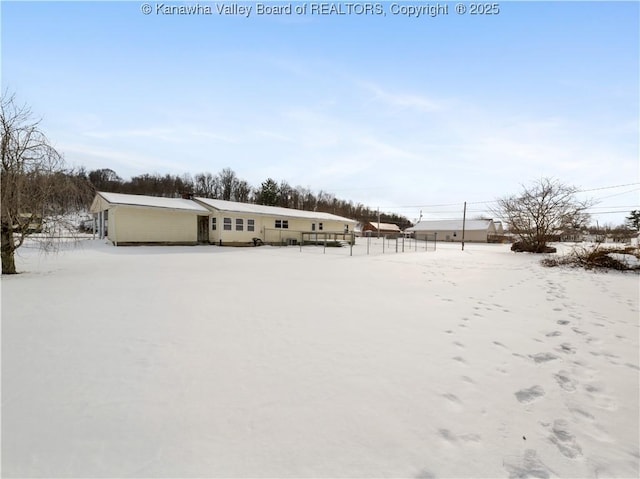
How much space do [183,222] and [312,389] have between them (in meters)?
20.4

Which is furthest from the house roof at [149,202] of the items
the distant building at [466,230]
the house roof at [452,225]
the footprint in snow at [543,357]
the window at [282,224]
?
the house roof at [452,225]

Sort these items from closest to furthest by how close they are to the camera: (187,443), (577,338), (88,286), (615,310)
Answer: (187,443) → (577,338) → (615,310) → (88,286)

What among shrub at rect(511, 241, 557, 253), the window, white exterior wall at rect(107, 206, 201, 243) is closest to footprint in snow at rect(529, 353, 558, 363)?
white exterior wall at rect(107, 206, 201, 243)

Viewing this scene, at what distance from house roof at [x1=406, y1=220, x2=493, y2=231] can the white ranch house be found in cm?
3616

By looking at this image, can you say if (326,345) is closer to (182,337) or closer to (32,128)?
(182,337)

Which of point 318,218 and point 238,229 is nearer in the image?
point 238,229

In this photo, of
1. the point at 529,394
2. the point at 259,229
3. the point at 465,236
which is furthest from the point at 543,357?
the point at 465,236

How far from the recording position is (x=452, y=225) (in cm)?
5409

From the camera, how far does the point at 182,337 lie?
3.71 meters

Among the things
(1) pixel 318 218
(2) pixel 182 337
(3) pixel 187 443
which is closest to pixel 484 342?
(3) pixel 187 443

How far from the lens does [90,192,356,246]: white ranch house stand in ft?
59.5

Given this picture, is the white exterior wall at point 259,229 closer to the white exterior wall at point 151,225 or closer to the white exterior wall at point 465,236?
the white exterior wall at point 151,225

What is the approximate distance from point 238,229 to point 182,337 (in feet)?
63.3

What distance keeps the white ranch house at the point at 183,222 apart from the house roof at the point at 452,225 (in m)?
36.2
